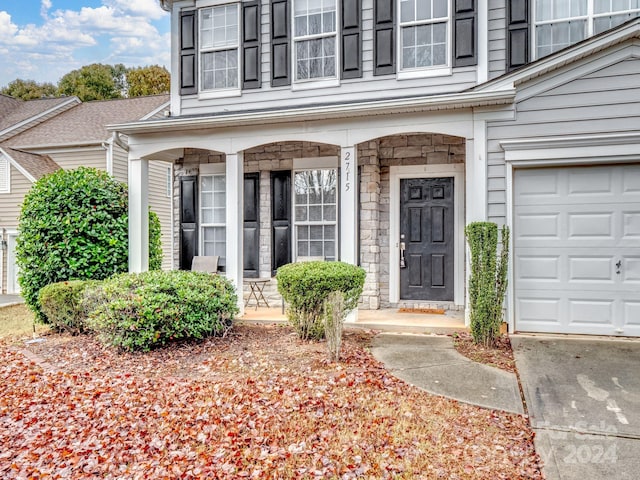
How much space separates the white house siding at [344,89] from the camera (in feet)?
21.7

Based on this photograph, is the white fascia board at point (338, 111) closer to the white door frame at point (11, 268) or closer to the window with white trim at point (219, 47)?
the window with white trim at point (219, 47)

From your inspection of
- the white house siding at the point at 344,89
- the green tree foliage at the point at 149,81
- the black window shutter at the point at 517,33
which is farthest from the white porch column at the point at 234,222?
the green tree foliage at the point at 149,81

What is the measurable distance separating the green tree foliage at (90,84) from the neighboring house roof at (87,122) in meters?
9.51

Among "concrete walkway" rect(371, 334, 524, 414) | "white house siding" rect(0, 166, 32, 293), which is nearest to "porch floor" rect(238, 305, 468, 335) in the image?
"concrete walkway" rect(371, 334, 524, 414)

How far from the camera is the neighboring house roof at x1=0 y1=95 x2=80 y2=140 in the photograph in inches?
565

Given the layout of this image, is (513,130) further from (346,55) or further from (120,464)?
(120,464)

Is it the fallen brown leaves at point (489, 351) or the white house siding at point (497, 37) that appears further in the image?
the white house siding at point (497, 37)

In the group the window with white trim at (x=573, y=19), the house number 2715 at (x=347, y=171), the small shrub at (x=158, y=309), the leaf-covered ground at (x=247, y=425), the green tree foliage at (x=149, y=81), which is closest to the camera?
the leaf-covered ground at (x=247, y=425)

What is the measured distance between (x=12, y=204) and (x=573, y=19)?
1372 cm

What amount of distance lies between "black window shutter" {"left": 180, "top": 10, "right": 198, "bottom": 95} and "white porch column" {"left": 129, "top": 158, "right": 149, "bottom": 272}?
1.63 m

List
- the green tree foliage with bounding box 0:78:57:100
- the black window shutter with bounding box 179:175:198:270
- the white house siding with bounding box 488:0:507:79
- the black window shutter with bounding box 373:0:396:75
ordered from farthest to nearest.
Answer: the green tree foliage with bounding box 0:78:57:100 → the black window shutter with bounding box 179:175:198:270 → the black window shutter with bounding box 373:0:396:75 → the white house siding with bounding box 488:0:507:79

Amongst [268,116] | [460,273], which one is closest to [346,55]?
[268,116]

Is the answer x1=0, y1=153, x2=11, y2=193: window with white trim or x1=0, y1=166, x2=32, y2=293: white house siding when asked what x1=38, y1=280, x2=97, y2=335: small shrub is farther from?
x1=0, y1=153, x2=11, y2=193: window with white trim

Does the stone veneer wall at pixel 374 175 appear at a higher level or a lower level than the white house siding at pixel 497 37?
lower
